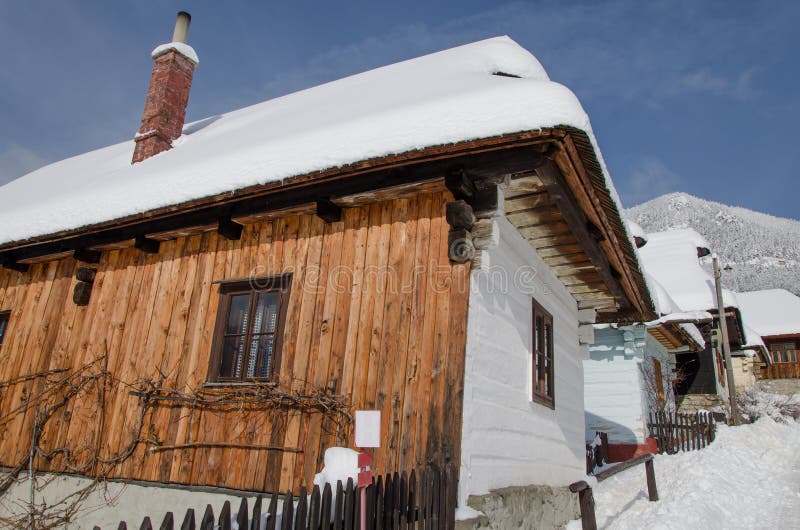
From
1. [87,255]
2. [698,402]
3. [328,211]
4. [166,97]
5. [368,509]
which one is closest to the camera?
[368,509]

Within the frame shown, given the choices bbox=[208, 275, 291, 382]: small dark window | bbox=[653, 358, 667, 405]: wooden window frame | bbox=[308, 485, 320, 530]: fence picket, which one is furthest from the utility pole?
bbox=[308, 485, 320, 530]: fence picket

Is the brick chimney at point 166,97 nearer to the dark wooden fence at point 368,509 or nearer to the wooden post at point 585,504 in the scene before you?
the dark wooden fence at point 368,509

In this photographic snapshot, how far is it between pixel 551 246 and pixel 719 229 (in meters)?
154

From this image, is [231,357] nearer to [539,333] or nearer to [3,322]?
[539,333]

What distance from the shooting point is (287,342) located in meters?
5.60

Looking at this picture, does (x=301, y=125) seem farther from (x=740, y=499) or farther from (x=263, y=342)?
(x=740, y=499)

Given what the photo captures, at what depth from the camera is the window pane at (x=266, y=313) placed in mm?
5879

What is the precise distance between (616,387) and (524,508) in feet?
25.9

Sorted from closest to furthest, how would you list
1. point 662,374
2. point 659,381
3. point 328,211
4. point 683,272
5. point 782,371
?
point 328,211, point 659,381, point 662,374, point 683,272, point 782,371

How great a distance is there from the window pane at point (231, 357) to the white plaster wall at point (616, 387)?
921 cm

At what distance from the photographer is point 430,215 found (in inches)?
206

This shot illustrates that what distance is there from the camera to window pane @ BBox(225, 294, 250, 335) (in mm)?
6066

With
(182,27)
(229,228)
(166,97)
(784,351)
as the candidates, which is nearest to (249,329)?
(229,228)

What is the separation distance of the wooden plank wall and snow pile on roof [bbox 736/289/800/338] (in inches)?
1297
